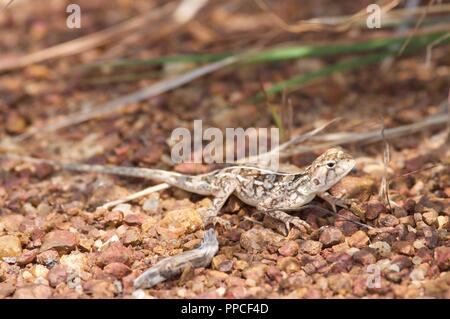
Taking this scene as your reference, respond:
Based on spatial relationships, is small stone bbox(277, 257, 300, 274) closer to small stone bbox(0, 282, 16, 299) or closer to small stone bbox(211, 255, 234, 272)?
small stone bbox(211, 255, 234, 272)

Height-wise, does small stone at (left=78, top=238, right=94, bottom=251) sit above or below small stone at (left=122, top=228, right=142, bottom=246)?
below

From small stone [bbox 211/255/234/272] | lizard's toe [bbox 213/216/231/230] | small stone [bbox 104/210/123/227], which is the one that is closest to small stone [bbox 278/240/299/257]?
small stone [bbox 211/255/234/272]

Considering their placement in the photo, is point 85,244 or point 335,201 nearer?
point 85,244

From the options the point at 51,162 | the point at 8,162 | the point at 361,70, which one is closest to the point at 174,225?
the point at 51,162

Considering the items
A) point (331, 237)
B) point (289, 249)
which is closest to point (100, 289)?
point (289, 249)

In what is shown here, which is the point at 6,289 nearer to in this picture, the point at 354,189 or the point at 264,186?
the point at 264,186

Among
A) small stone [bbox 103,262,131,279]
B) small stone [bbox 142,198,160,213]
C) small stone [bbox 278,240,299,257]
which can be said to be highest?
small stone [bbox 142,198,160,213]
